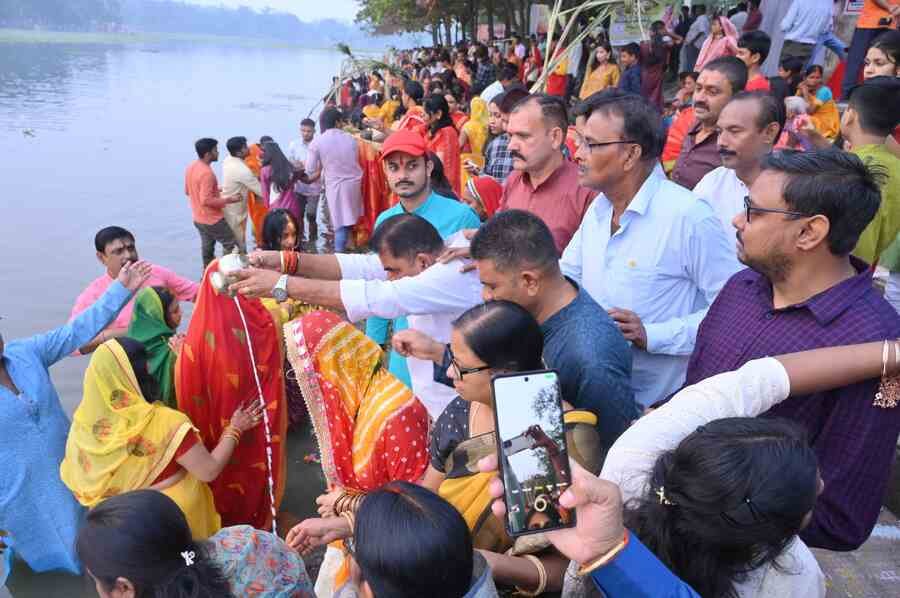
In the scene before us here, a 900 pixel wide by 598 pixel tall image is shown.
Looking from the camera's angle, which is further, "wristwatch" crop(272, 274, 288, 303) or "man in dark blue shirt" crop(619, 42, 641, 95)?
"man in dark blue shirt" crop(619, 42, 641, 95)

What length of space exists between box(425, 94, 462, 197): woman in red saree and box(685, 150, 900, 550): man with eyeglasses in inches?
194

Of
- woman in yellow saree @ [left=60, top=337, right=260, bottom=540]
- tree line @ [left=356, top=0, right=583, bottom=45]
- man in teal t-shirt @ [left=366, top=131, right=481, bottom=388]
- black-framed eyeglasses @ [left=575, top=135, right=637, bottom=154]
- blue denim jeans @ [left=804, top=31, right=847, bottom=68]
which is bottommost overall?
woman in yellow saree @ [left=60, top=337, right=260, bottom=540]

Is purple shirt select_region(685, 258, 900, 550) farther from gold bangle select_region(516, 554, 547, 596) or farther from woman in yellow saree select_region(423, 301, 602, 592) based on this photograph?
gold bangle select_region(516, 554, 547, 596)

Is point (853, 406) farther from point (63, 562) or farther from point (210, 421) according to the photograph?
point (63, 562)

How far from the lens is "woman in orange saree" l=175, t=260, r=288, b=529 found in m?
2.84

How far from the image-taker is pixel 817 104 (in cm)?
606

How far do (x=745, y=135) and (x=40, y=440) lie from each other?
3353mm

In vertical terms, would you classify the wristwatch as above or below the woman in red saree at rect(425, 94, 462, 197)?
below

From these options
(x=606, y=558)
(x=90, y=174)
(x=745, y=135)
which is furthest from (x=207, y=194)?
(x=90, y=174)

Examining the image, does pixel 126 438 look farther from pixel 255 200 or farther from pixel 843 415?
pixel 255 200

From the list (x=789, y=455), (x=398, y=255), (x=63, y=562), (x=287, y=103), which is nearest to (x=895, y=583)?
(x=789, y=455)

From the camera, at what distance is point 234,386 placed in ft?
9.76

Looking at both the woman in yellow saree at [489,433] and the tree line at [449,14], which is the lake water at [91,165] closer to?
the woman in yellow saree at [489,433]

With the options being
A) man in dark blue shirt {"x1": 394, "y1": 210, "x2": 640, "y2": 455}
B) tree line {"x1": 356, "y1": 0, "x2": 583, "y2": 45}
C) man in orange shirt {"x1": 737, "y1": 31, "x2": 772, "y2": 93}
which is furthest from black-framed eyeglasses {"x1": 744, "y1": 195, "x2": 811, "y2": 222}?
tree line {"x1": 356, "y1": 0, "x2": 583, "y2": 45}
